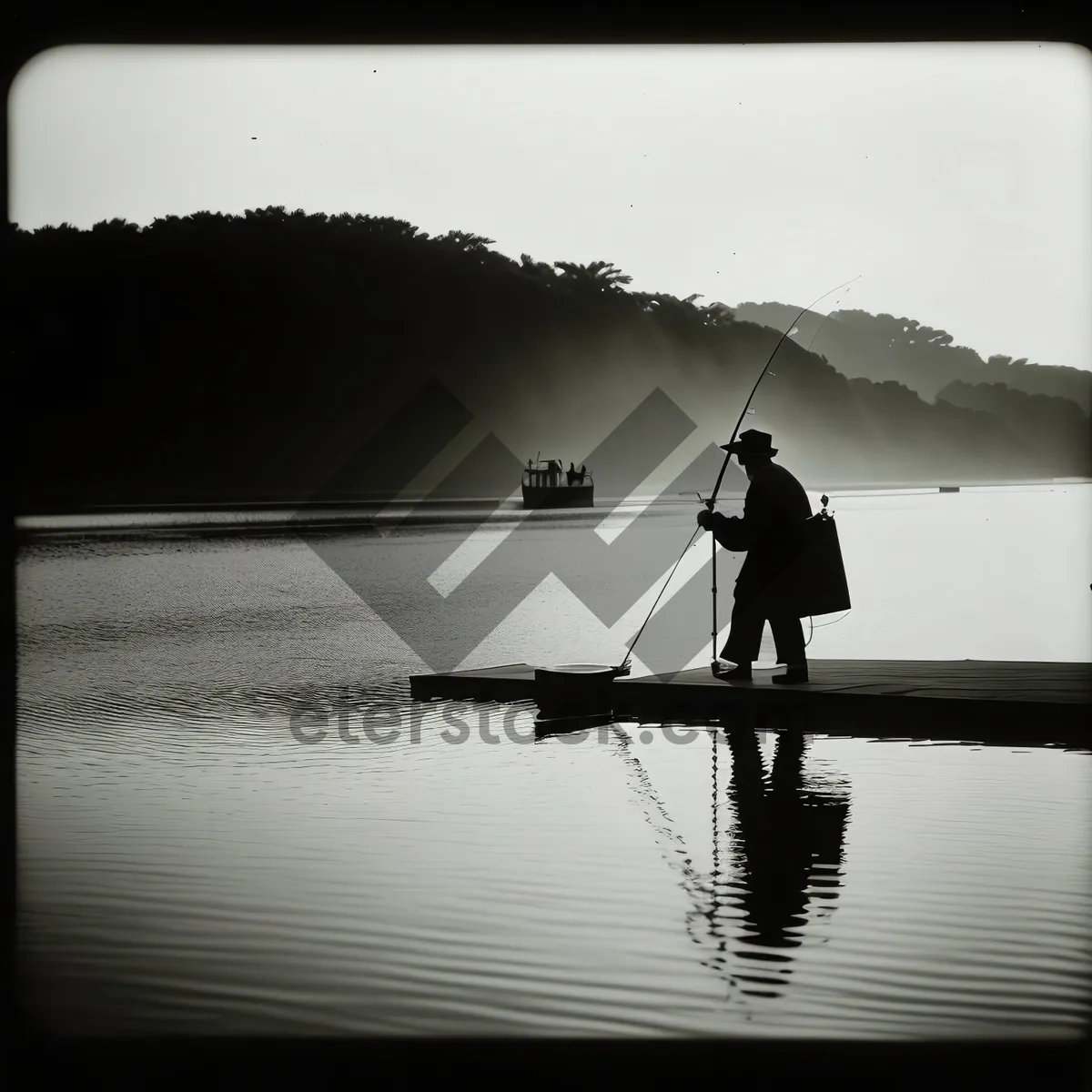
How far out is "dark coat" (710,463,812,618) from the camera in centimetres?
746

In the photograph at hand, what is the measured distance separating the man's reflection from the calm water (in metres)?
0.02

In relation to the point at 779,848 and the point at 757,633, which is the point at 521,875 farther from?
the point at 757,633

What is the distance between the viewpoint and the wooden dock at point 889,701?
716 centimetres

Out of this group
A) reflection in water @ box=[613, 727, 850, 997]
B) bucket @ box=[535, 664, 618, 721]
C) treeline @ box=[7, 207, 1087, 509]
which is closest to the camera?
reflection in water @ box=[613, 727, 850, 997]

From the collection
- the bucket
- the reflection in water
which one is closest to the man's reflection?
the reflection in water

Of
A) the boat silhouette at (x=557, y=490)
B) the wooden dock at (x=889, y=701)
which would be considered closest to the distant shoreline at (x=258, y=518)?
the boat silhouette at (x=557, y=490)

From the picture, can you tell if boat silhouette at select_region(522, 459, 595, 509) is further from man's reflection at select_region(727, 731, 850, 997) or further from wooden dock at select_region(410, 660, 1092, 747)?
man's reflection at select_region(727, 731, 850, 997)

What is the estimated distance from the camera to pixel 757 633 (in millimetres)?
7754

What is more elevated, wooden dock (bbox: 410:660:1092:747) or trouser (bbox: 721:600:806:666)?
trouser (bbox: 721:600:806:666)

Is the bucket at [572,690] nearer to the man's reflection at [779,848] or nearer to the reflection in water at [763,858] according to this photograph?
the reflection in water at [763,858]

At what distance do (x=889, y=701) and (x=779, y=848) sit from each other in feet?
7.78

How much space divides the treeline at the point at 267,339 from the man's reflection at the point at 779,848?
249 feet

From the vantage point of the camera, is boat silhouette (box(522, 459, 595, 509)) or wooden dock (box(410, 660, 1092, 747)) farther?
boat silhouette (box(522, 459, 595, 509))

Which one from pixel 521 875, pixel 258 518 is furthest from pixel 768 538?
pixel 258 518
